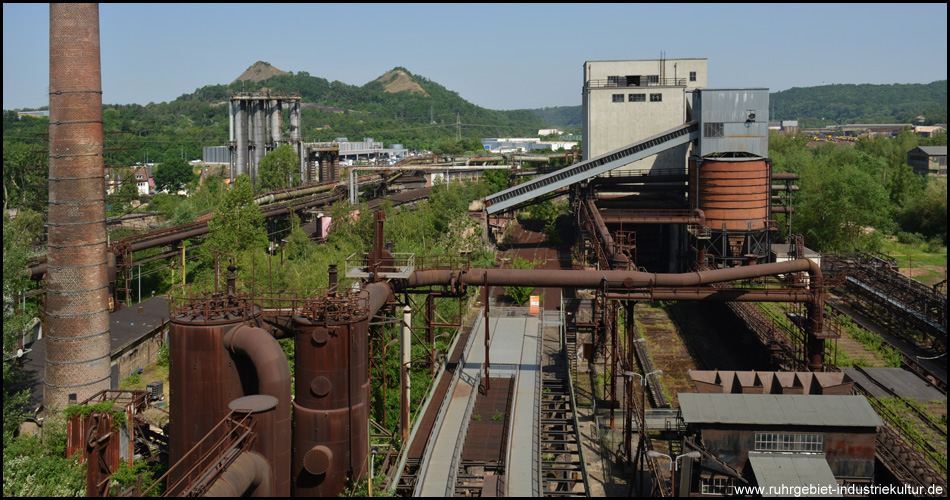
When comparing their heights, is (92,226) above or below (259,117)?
below

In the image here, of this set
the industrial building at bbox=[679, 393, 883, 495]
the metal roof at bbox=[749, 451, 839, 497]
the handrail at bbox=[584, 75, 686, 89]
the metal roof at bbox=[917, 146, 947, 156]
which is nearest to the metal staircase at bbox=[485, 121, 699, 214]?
the handrail at bbox=[584, 75, 686, 89]

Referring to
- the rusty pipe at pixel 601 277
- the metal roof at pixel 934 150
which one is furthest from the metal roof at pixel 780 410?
the metal roof at pixel 934 150

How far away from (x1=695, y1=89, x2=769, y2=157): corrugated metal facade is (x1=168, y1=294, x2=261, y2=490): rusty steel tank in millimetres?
30130

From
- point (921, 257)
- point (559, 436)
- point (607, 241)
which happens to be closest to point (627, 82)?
point (607, 241)

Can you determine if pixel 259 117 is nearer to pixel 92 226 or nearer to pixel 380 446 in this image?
pixel 92 226

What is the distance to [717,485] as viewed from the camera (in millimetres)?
17578

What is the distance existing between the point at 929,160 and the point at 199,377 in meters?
87.1

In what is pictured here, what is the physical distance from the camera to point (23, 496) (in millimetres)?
16219

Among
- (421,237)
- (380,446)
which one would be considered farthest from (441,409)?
(421,237)

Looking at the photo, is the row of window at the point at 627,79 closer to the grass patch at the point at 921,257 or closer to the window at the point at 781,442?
the grass patch at the point at 921,257

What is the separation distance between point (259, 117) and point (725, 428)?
64755 millimetres

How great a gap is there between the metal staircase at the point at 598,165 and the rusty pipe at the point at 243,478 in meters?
32.6

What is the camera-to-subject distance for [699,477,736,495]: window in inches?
689

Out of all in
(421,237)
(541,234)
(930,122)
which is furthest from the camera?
(930,122)
